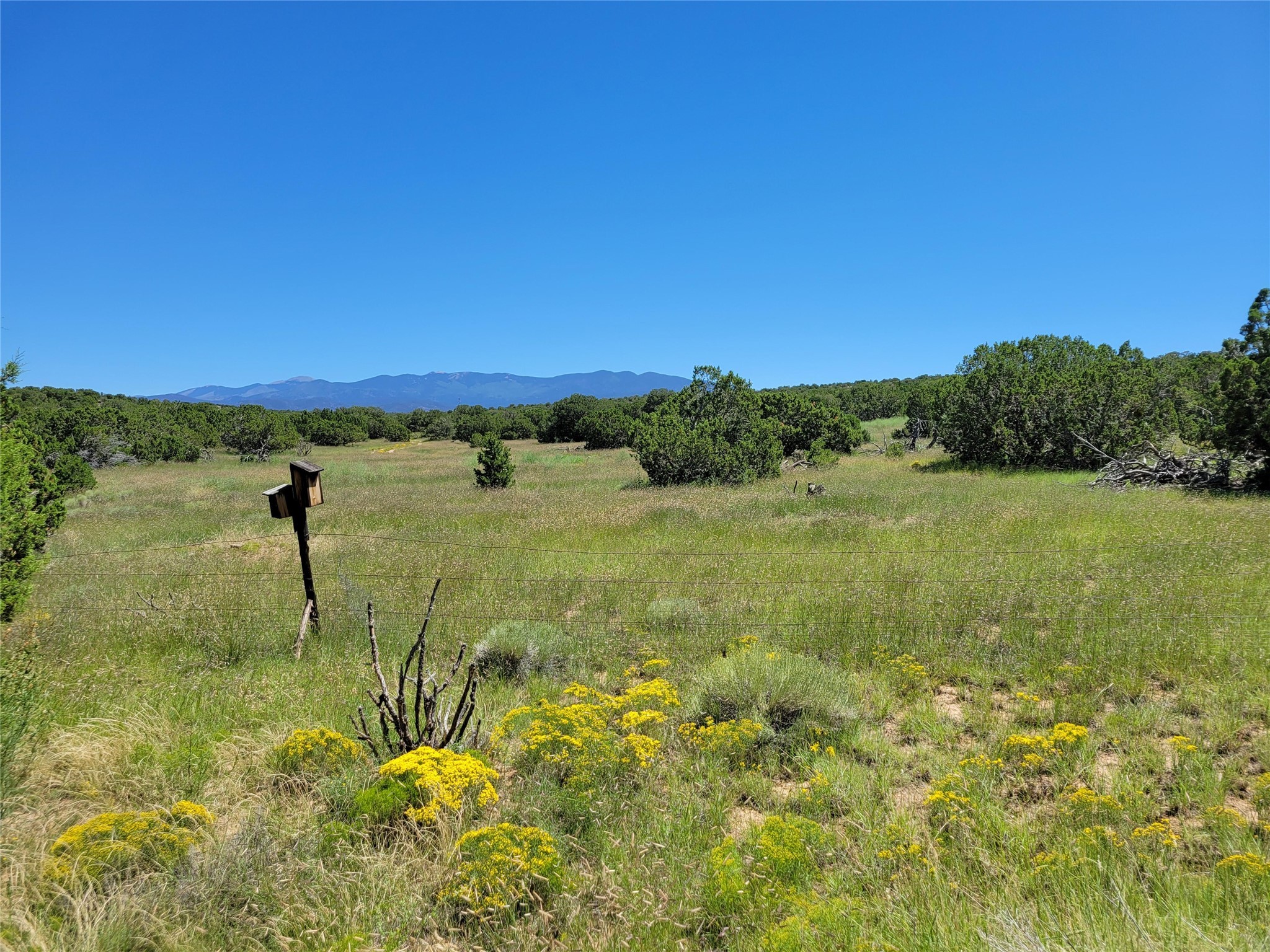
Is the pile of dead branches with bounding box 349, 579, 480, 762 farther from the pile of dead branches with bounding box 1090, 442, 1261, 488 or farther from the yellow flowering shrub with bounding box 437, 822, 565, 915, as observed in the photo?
the pile of dead branches with bounding box 1090, 442, 1261, 488

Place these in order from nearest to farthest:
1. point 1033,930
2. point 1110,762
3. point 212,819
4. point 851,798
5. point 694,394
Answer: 1. point 1033,930
2. point 212,819
3. point 851,798
4. point 1110,762
5. point 694,394

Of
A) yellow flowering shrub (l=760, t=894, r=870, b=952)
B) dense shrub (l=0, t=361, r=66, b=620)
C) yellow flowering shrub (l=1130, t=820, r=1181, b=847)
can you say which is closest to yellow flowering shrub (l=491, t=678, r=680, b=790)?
yellow flowering shrub (l=760, t=894, r=870, b=952)

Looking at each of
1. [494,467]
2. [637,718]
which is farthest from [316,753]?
[494,467]

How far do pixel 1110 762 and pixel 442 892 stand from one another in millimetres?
4536

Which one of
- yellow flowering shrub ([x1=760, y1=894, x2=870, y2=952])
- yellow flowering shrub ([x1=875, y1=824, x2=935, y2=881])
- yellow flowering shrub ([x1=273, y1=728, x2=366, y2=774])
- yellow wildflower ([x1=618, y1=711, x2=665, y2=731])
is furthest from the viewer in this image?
yellow wildflower ([x1=618, y1=711, x2=665, y2=731])

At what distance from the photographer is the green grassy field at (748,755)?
9.11ft

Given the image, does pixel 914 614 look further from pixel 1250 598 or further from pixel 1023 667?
pixel 1250 598

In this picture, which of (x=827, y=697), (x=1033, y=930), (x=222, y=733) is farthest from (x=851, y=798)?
(x=222, y=733)

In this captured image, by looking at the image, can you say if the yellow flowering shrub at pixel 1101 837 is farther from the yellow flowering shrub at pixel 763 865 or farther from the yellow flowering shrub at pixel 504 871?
the yellow flowering shrub at pixel 504 871

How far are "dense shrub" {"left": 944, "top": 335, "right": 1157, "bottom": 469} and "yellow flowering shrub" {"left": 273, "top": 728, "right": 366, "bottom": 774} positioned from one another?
2419 centimetres

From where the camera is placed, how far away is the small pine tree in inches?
867

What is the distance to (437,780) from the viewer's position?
3.43 meters

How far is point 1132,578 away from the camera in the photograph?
777 cm

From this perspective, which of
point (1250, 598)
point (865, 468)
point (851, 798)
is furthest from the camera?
point (865, 468)
